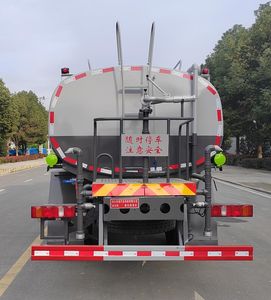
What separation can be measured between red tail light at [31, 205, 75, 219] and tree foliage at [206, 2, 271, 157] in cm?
2647

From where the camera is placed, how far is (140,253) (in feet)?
15.3

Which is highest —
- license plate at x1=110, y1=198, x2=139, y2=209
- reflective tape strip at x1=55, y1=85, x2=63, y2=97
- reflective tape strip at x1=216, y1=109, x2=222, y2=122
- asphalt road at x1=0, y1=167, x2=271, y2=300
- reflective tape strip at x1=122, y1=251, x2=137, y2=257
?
reflective tape strip at x1=55, y1=85, x2=63, y2=97

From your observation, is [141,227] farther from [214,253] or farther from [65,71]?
[65,71]

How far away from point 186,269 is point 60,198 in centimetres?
201

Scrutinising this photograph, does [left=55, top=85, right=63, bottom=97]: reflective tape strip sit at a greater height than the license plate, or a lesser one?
greater

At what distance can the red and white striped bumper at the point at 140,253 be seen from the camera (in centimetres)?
462

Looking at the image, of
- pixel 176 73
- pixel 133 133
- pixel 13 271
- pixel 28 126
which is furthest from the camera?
pixel 28 126

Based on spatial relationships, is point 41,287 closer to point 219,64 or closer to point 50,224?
point 50,224

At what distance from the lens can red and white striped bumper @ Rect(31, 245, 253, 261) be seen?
4617 mm

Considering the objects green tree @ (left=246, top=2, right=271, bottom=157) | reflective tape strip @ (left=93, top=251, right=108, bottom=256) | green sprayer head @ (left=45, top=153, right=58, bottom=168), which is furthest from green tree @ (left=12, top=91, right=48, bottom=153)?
reflective tape strip @ (left=93, top=251, right=108, bottom=256)

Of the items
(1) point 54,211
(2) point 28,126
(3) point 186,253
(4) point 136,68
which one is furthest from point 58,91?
(2) point 28,126

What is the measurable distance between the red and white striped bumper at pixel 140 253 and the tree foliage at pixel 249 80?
26512 millimetres

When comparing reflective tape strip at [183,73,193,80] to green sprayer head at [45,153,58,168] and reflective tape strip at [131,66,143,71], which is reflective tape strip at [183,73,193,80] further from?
green sprayer head at [45,153,58,168]

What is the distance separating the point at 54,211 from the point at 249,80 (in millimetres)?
30701
